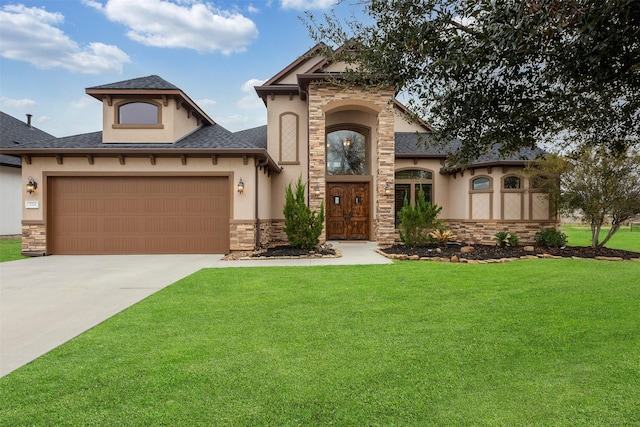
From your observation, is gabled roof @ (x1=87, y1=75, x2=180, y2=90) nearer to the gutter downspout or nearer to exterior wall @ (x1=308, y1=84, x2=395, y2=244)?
the gutter downspout

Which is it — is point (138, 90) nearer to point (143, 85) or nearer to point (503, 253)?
point (143, 85)

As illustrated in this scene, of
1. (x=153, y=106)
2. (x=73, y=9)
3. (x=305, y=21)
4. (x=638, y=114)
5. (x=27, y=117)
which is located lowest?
(x=638, y=114)

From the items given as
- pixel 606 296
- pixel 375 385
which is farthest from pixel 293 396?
pixel 606 296

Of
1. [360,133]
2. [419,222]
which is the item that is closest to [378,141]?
[360,133]

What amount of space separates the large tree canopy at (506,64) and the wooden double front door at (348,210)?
27.9 ft

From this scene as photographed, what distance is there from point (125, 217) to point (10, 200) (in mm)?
10631

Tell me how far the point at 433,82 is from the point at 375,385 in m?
3.83

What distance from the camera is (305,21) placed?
5.04 m

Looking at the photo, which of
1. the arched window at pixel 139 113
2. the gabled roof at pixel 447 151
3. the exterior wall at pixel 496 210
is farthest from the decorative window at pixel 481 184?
the arched window at pixel 139 113

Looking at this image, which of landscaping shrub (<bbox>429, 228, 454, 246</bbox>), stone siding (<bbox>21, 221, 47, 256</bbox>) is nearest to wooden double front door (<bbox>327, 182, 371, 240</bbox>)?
landscaping shrub (<bbox>429, 228, 454, 246</bbox>)

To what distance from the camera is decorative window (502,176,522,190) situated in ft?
40.5

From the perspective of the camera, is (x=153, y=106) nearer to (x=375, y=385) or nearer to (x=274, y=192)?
(x=274, y=192)

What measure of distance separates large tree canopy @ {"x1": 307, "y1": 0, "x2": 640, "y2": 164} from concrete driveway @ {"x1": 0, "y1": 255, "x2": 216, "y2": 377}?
5.01 metres

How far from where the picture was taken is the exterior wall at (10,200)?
51.5ft
